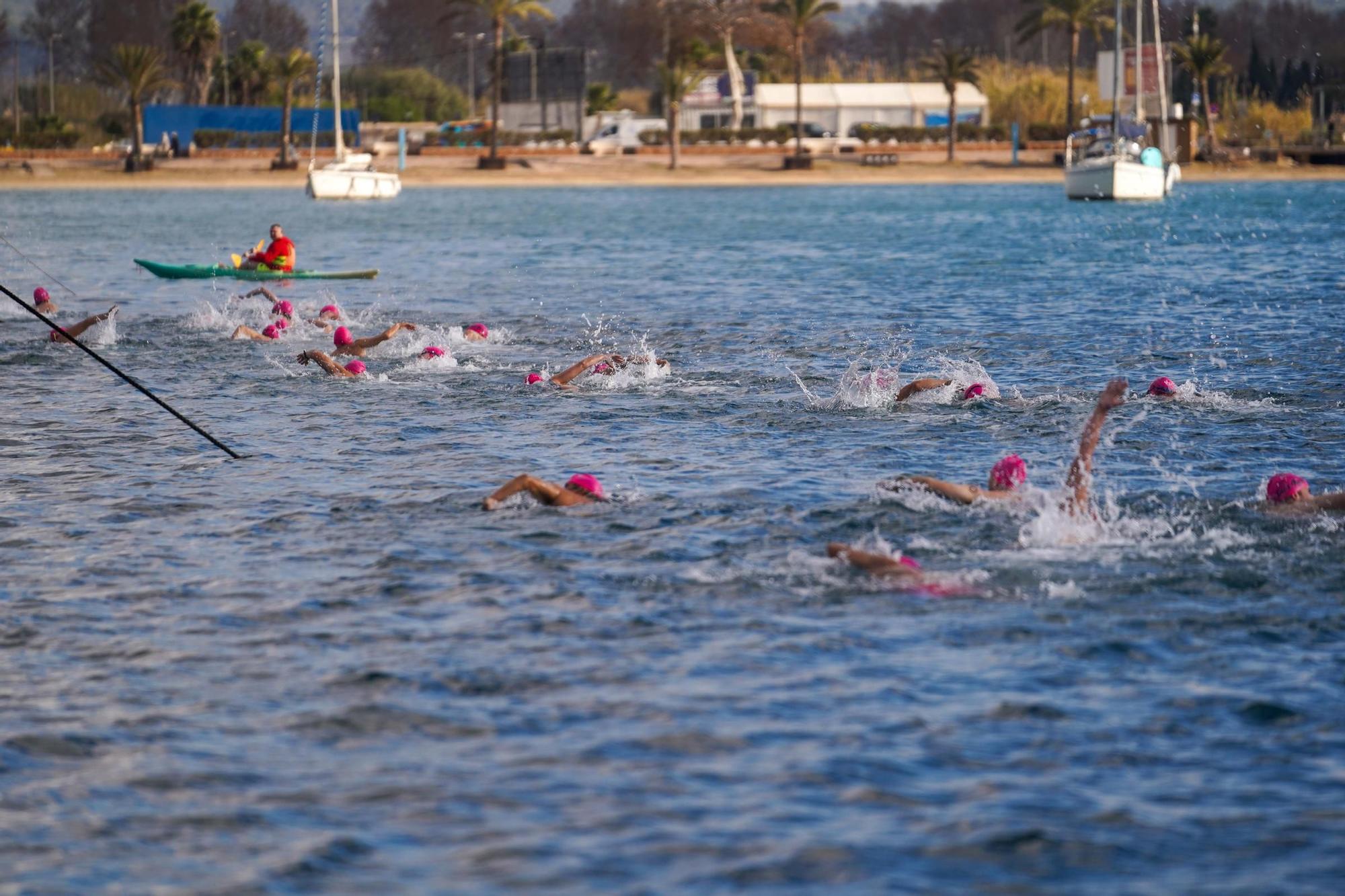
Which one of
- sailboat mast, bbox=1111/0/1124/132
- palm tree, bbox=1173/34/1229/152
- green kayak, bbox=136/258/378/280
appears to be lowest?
green kayak, bbox=136/258/378/280

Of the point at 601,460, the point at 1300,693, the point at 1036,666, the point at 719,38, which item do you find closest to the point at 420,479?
the point at 601,460

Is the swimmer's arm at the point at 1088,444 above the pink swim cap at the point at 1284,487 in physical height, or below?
above

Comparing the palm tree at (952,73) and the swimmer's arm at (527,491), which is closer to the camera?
the swimmer's arm at (527,491)

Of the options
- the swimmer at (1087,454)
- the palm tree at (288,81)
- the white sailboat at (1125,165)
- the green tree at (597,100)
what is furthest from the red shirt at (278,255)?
the green tree at (597,100)

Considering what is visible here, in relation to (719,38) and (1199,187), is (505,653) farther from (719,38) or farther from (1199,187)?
(719,38)

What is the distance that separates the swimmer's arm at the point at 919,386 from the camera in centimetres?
1967

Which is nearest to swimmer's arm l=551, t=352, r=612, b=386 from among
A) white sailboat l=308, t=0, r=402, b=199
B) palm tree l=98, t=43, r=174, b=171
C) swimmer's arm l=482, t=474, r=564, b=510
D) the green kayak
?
swimmer's arm l=482, t=474, r=564, b=510

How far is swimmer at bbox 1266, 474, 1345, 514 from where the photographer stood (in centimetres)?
1307

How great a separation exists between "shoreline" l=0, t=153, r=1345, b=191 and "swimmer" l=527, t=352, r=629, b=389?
7470cm

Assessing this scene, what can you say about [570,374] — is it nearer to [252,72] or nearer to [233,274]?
[233,274]

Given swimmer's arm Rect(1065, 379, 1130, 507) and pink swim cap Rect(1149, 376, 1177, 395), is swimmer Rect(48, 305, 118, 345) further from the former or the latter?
swimmer's arm Rect(1065, 379, 1130, 507)

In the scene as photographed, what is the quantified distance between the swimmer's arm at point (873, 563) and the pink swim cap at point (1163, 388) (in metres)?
9.12

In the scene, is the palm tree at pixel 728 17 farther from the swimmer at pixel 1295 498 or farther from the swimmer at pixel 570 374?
the swimmer at pixel 1295 498

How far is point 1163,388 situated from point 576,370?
719cm
